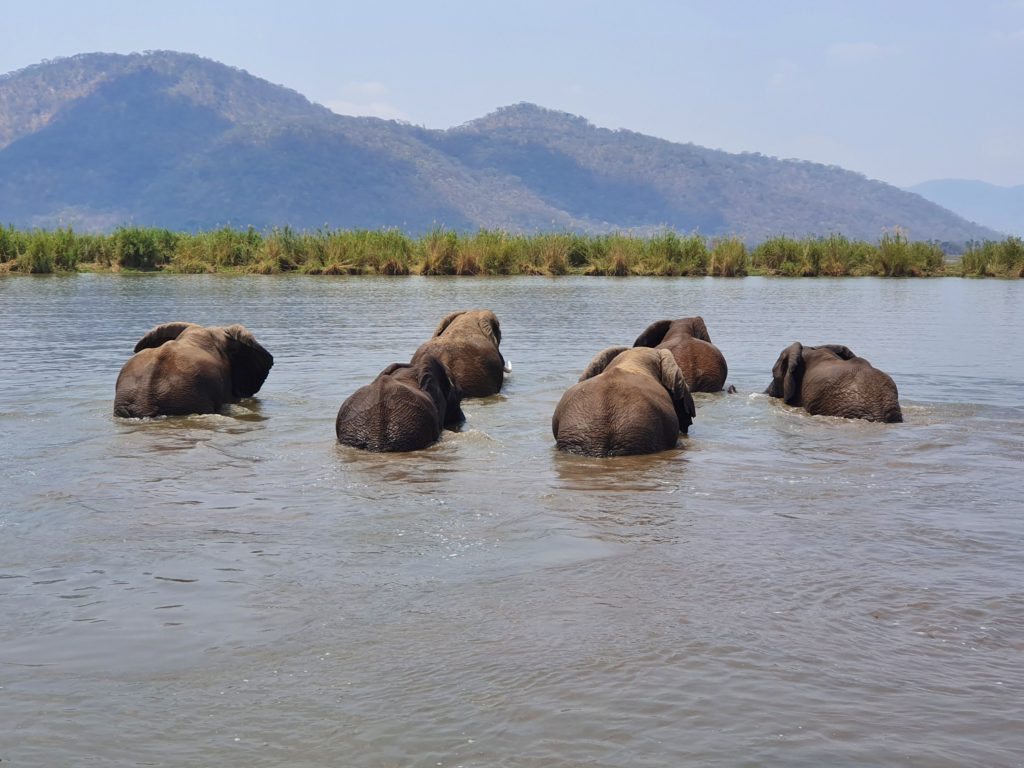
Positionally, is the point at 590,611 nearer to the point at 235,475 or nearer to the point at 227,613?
the point at 227,613

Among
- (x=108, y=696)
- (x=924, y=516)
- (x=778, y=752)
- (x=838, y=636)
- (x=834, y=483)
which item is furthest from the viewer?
(x=834, y=483)

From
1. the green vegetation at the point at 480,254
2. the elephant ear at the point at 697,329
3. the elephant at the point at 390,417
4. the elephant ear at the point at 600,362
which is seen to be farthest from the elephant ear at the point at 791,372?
the green vegetation at the point at 480,254

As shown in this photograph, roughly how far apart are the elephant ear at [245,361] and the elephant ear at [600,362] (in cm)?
414

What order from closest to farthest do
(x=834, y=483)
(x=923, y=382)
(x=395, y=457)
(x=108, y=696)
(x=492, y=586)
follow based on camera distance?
(x=108, y=696) < (x=492, y=586) < (x=834, y=483) < (x=395, y=457) < (x=923, y=382)

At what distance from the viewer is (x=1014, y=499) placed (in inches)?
327

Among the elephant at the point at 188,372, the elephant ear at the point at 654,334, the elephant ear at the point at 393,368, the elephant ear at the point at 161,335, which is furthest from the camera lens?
the elephant ear at the point at 654,334

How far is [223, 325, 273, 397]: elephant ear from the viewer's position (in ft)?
43.2

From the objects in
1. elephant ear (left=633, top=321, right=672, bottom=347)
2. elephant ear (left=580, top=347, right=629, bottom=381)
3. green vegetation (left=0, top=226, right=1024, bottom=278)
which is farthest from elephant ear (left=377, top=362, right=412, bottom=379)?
green vegetation (left=0, top=226, right=1024, bottom=278)

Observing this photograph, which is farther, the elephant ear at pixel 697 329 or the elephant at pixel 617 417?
the elephant ear at pixel 697 329

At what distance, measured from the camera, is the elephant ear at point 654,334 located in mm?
13906

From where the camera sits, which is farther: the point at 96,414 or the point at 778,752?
the point at 96,414

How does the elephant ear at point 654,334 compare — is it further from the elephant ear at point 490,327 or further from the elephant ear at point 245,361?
the elephant ear at point 245,361

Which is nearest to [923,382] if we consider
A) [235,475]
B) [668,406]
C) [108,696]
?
[668,406]

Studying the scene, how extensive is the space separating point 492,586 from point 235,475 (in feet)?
12.1
